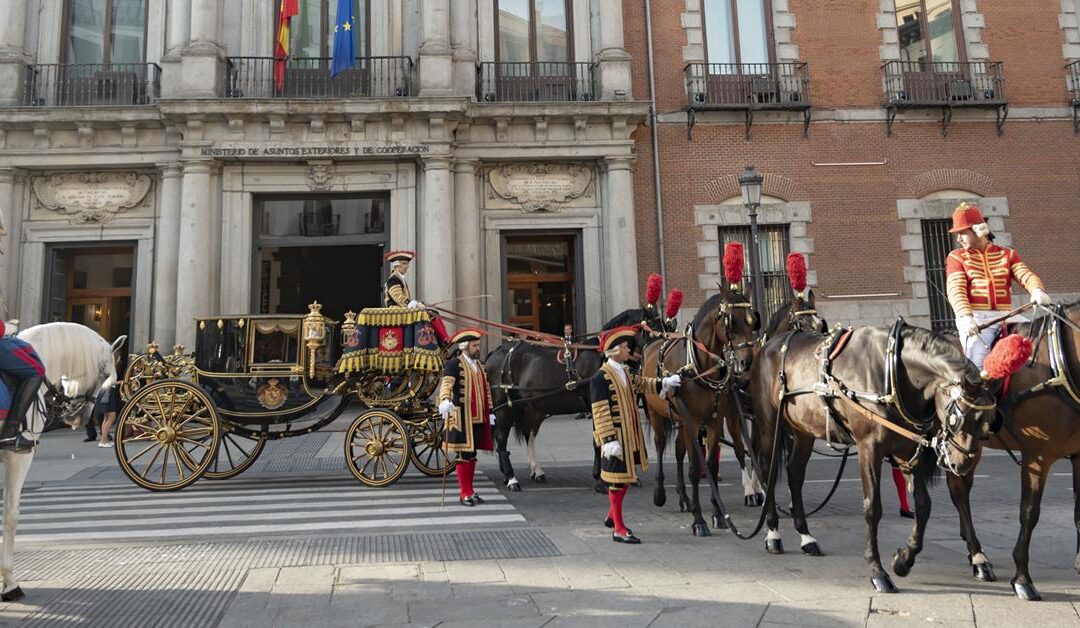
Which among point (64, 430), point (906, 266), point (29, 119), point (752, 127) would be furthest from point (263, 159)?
point (906, 266)

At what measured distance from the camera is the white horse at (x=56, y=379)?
15.6 feet

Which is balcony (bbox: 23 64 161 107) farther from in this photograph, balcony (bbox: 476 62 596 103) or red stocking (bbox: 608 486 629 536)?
red stocking (bbox: 608 486 629 536)

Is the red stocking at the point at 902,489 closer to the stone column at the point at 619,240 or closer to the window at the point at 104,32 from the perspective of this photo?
the stone column at the point at 619,240

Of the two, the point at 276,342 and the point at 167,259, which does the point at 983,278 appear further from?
the point at 167,259

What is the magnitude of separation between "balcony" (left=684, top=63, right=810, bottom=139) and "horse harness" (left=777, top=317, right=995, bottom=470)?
42.4 feet

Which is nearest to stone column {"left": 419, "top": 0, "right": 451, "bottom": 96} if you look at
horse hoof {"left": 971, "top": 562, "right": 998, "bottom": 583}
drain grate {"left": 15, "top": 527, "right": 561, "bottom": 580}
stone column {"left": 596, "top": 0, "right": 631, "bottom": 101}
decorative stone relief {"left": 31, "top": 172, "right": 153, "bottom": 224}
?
stone column {"left": 596, "top": 0, "right": 631, "bottom": 101}

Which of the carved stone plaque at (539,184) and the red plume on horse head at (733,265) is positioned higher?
the carved stone plaque at (539,184)

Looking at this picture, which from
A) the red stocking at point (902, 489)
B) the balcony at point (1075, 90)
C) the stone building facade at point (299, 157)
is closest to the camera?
the red stocking at point (902, 489)

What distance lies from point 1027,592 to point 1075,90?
64.3 ft

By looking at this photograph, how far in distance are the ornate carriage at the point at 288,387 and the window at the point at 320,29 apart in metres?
10.7

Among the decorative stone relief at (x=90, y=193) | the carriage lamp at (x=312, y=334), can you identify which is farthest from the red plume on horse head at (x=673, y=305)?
the decorative stone relief at (x=90, y=193)

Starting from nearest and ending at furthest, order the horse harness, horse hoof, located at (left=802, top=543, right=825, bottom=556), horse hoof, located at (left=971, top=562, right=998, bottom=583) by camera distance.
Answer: the horse harness
horse hoof, located at (left=971, top=562, right=998, bottom=583)
horse hoof, located at (left=802, top=543, right=825, bottom=556)

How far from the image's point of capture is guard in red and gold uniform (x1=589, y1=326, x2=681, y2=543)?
241 inches

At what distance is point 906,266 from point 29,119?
72.0 feet
